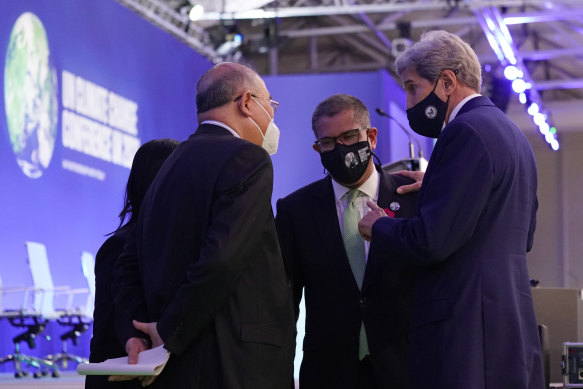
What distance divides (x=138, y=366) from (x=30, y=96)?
25.9 feet

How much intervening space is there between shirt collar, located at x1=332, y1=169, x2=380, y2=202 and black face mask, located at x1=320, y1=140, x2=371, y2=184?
5cm

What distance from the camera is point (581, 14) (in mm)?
14039

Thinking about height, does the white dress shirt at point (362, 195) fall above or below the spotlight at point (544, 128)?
below

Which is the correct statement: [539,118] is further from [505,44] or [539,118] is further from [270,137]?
[270,137]

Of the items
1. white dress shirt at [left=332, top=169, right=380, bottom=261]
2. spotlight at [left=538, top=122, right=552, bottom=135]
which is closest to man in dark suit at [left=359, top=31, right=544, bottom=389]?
white dress shirt at [left=332, top=169, right=380, bottom=261]

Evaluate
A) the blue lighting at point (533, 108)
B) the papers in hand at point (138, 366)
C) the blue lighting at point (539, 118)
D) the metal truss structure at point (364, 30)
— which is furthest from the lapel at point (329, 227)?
the blue lighting at point (539, 118)

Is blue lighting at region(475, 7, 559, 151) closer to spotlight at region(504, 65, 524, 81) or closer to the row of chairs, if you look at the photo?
spotlight at region(504, 65, 524, 81)

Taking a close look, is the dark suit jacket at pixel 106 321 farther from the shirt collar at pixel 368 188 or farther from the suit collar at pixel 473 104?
the suit collar at pixel 473 104

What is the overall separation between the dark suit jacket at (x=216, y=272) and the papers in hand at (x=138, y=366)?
1.5 inches

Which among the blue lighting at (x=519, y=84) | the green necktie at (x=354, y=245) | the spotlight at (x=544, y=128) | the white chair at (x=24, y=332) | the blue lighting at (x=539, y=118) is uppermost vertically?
the blue lighting at (x=519, y=84)

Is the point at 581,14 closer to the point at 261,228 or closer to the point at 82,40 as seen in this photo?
the point at 82,40

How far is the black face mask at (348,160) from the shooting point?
2.90 m

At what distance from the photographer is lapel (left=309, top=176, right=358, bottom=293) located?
284 cm

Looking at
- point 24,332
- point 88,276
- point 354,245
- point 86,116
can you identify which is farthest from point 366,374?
point 86,116
